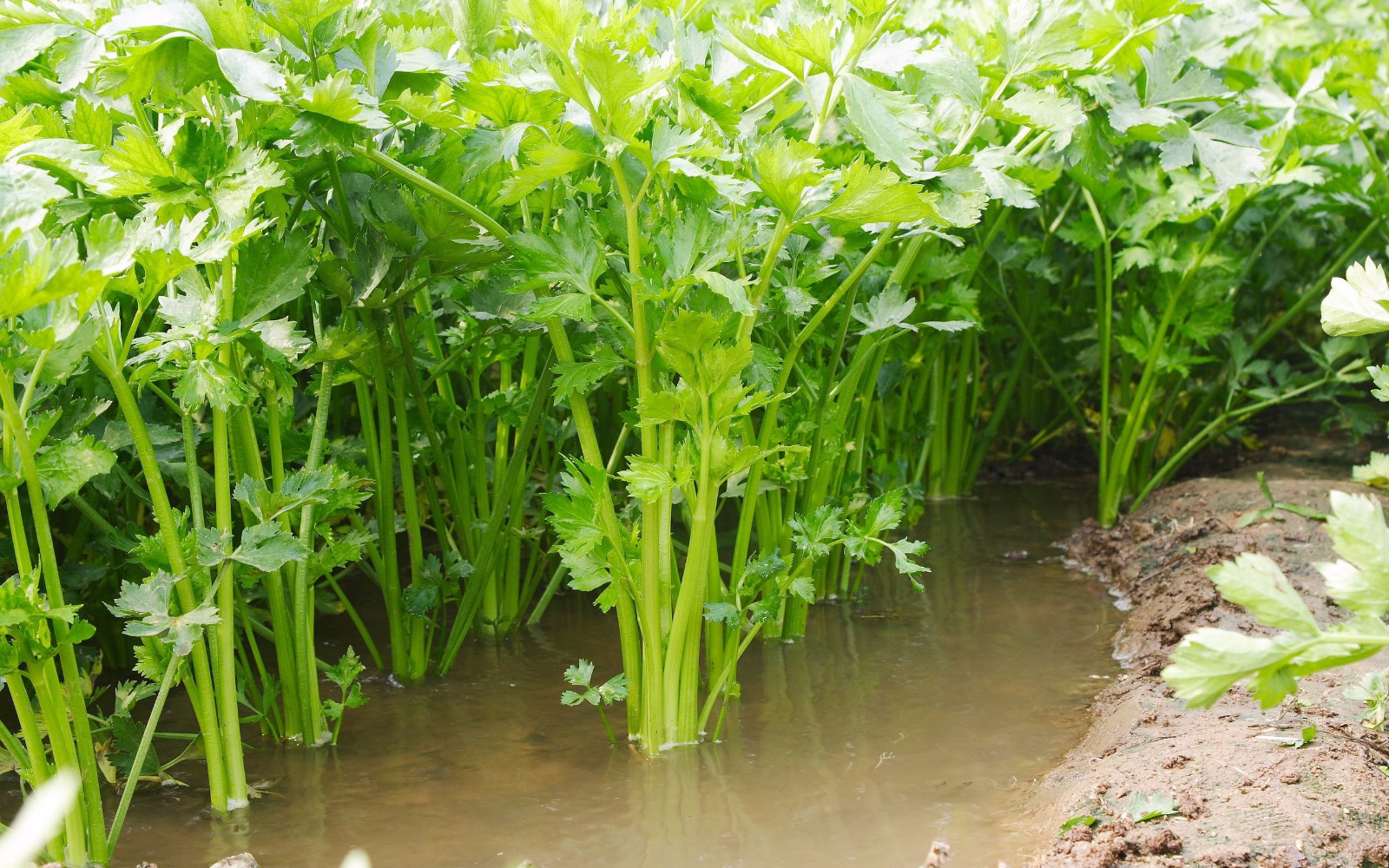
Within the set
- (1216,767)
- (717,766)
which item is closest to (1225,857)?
(1216,767)

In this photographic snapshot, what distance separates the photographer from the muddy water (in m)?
1.86

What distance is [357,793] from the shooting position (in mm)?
2061

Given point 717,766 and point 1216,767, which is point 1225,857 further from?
point 717,766

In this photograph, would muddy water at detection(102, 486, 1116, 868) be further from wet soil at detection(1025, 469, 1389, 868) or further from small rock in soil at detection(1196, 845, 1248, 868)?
small rock in soil at detection(1196, 845, 1248, 868)

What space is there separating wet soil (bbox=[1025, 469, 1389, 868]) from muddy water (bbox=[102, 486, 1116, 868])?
11 cm

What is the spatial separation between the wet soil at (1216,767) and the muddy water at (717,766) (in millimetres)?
112

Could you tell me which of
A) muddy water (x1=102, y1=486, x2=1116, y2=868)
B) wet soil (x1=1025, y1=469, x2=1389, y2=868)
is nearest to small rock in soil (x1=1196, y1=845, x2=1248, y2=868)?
wet soil (x1=1025, y1=469, x2=1389, y2=868)

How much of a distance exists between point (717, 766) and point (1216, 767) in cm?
87

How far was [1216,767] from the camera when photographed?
1.81m

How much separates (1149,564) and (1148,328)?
2.91ft

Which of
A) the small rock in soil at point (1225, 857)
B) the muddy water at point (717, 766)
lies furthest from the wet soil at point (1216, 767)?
the muddy water at point (717, 766)

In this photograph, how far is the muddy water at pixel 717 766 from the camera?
186 cm

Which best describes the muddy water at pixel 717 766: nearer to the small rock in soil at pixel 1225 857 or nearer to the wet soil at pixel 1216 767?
the wet soil at pixel 1216 767

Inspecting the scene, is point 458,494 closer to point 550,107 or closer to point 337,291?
point 337,291
